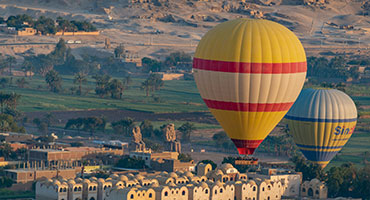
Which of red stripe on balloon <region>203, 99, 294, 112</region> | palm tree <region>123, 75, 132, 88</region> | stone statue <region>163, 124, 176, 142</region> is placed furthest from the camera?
palm tree <region>123, 75, 132, 88</region>

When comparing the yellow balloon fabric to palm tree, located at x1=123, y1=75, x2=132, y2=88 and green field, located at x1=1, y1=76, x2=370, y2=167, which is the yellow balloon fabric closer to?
green field, located at x1=1, y1=76, x2=370, y2=167

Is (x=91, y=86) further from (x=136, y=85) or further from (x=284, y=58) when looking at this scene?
(x=284, y=58)

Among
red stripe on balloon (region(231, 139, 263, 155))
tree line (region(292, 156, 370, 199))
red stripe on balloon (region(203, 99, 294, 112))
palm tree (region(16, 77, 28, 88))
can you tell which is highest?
red stripe on balloon (region(203, 99, 294, 112))

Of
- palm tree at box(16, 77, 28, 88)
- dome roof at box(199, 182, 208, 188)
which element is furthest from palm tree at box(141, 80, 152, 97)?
dome roof at box(199, 182, 208, 188)

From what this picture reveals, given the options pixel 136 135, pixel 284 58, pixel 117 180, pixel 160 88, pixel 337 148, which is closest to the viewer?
pixel 284 58

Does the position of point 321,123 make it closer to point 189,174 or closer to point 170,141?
point 189,174

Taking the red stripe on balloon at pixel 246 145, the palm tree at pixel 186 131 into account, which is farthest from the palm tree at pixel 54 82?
the red stripe on balloon at pixel 246 145

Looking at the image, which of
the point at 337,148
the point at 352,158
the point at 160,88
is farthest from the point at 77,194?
the point at 160,88
